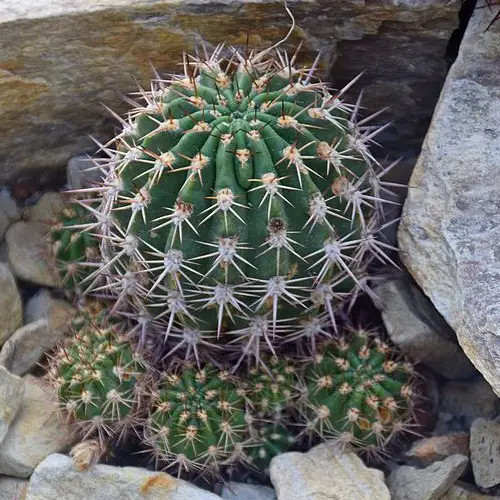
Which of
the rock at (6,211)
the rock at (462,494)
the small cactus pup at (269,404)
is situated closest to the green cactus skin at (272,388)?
the small cactus pup at (269,404)

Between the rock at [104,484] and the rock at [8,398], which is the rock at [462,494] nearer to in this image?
the rock at [104,484]

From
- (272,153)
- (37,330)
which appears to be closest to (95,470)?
(37,330)

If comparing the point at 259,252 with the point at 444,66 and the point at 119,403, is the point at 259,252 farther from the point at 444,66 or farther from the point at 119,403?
the point at 444,66

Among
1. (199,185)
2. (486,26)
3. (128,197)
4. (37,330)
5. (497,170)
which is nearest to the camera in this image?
(199,185)

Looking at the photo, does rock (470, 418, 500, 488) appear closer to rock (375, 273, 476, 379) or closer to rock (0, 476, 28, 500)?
rock (375, 273, 476, 379)

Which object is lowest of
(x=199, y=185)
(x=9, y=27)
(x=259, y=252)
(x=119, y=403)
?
(x=119, y=403)

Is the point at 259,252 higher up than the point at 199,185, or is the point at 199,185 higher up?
the point at 199,185
